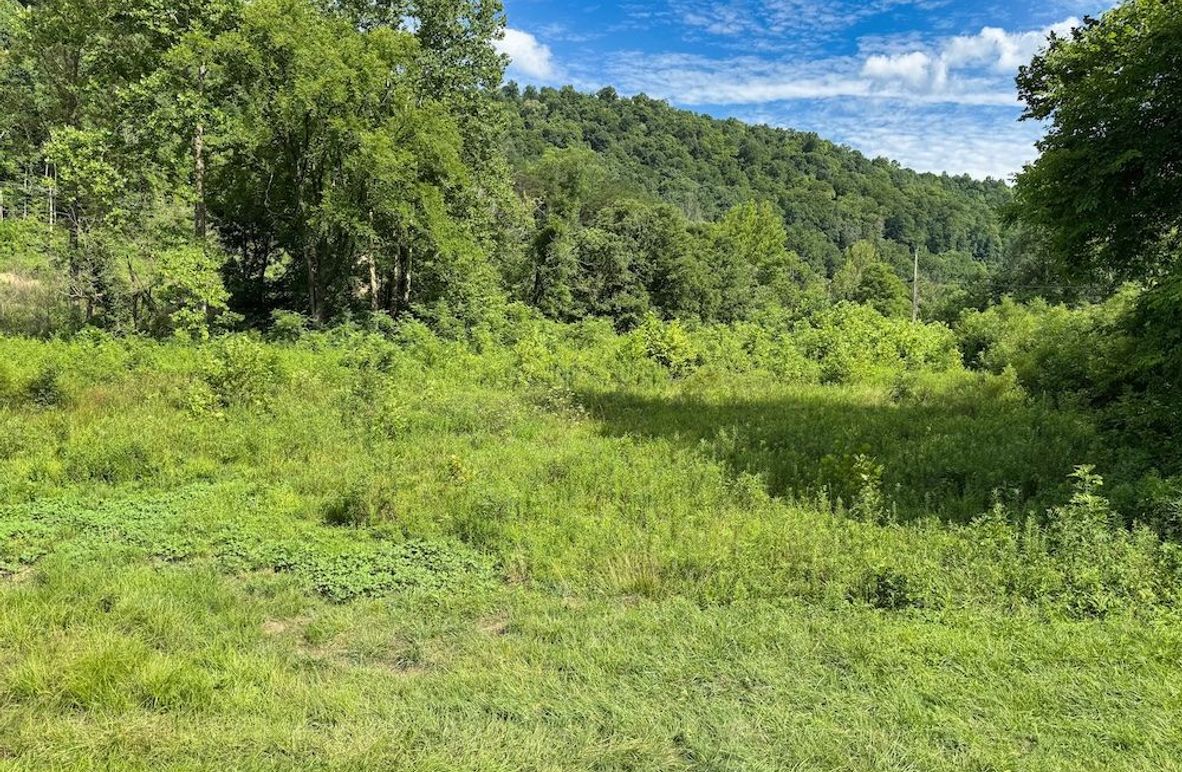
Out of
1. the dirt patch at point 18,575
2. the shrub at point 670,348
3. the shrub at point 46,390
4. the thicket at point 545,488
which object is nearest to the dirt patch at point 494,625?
the thicket at point 545,488

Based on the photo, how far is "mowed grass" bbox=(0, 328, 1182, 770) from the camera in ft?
12.0

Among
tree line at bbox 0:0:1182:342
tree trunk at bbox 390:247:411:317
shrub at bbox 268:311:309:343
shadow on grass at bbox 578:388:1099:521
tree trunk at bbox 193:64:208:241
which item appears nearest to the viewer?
shadow on grass at bbox 578:388:1099:521

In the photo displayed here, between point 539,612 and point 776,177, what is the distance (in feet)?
462

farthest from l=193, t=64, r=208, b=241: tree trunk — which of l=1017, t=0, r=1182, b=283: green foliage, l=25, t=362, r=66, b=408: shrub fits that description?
l=1017, t=0, r=1182, b=283: green foliage

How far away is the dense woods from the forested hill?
79553 mm

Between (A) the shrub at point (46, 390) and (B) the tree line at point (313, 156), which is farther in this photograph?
(A) the shrub at point (46, 390)

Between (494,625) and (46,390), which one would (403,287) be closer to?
(46,390)

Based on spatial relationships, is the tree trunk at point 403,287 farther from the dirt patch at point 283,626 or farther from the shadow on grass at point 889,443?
the dirt patch at point 283,626

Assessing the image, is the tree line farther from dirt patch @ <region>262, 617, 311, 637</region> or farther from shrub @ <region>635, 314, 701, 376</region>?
dirt patch @ <region>262, 617, 311, 637</region>

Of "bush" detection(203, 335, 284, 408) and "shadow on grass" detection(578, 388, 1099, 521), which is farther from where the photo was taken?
"bush" detection(203, 335, 284, 408)

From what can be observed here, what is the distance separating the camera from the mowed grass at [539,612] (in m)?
3.64

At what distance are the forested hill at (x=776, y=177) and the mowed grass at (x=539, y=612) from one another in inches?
3646

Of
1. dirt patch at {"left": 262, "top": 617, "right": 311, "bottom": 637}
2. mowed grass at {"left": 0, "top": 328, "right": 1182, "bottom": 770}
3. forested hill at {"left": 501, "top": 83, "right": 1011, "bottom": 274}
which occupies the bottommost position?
dirt patch at {"left": 262, "top": 617, "right": 311, "bottom": 637}

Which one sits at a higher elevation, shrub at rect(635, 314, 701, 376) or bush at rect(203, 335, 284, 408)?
shrub at rect(635, 314, 701, 376)
